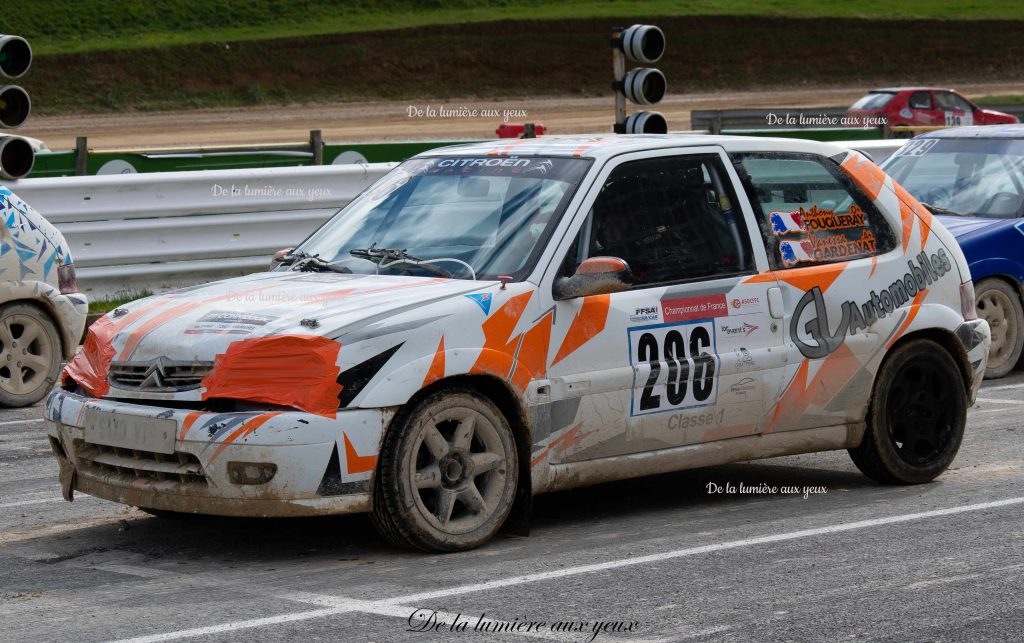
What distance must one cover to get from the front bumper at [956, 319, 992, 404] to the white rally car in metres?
0.02

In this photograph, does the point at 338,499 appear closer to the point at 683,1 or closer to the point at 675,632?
the point at 675,632

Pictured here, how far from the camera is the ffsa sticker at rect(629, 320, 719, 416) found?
681 centimetres

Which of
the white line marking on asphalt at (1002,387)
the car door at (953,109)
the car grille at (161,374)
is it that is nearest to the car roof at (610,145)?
the car grille at (161,374)

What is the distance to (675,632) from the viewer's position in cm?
528

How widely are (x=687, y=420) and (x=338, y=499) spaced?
5.66 feet

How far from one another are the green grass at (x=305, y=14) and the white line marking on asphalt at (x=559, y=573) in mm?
40975

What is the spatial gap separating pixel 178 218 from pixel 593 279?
9.43m

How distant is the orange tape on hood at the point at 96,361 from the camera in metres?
6.41

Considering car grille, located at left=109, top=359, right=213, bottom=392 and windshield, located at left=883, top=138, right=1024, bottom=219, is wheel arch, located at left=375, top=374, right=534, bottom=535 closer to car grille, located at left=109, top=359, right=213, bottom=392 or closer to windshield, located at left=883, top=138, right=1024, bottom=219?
car grille, located at left=109, top=359, right=213, bottom=392

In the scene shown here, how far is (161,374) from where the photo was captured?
242 inches

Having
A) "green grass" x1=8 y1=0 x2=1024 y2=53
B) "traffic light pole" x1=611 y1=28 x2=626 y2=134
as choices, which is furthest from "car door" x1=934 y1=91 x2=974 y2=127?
"traffic light pole" x1=611 y1=28 x2=626 y2=134

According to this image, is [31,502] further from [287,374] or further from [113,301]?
[113,301]

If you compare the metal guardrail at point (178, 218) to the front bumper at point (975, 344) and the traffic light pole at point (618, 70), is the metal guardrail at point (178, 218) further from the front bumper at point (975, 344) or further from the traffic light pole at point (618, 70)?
the front bumper at point (975, 344)

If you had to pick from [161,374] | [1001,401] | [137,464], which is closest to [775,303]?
[161,374]
